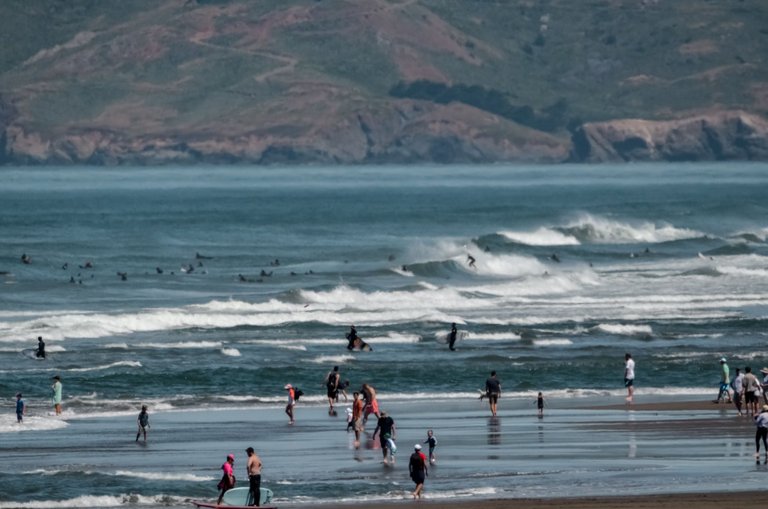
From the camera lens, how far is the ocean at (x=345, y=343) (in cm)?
2694

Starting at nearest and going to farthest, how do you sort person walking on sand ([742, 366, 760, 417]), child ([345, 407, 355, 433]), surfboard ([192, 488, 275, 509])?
surfboard ([192, 488, 275, 509])
child ([345, 407, 355, 433])
person walking on sand ([742, 366, 760, 417])

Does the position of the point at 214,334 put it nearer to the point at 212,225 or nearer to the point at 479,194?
the point at 212,225

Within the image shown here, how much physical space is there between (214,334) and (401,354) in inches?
263

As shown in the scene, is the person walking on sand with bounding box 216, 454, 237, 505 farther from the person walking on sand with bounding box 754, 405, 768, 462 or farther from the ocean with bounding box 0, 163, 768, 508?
the person walking on sand with bounding box 754, 405, 768, 462

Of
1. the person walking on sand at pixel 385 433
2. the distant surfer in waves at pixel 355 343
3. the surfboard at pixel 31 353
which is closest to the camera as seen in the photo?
the person walking on sand at pixel 385 433

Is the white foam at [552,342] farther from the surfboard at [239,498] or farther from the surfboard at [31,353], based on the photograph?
the surfboard at [239,498]

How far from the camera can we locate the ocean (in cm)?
2694

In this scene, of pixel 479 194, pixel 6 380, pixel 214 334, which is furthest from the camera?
pixel 479 194

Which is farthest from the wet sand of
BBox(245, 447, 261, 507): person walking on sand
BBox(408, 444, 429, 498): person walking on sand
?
BBox(245, 447, 261, 507): person walking on sand

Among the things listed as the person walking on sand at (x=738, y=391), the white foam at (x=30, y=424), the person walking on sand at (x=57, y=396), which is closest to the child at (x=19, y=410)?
the white foam at (x=30, y=424)

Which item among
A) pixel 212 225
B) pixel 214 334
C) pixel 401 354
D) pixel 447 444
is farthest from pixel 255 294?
pixel 212 225

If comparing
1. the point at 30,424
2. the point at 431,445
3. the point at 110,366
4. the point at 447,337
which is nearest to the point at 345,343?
the point at 447,337

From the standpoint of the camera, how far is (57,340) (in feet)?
153

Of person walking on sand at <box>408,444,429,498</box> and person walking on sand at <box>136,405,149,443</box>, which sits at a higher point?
person walking on sand at <box>136,405,149,443</box>
